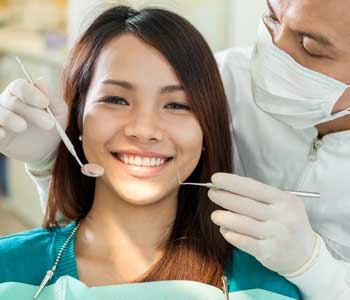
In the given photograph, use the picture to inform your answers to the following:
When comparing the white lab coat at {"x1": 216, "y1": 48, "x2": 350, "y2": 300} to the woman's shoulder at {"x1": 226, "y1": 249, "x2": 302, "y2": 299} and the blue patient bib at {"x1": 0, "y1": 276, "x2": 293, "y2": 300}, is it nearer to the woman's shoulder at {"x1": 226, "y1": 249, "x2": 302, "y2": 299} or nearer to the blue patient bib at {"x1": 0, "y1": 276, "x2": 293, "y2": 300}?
the woman's shoulder at {"x1": 226, "y1": 249, "x2": 302, "y2": 299}

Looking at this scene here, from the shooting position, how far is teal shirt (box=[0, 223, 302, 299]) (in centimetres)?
127

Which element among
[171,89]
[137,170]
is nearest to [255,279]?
[137,170]

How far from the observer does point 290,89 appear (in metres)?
1.40

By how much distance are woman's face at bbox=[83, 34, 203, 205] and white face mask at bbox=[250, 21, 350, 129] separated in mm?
218

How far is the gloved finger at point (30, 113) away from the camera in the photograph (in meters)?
1.21

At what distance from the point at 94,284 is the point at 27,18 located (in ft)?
10.2

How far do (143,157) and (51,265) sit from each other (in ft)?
1.03

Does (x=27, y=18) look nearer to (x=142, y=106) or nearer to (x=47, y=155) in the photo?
(x=47, y=155)

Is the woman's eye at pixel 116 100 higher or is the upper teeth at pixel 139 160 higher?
the woman's eye at pixel 116 100

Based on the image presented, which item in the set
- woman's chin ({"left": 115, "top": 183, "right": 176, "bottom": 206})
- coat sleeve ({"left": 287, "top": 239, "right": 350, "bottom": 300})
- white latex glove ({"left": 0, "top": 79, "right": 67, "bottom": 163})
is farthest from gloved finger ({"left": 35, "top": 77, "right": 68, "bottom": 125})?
coat sleeve ({"left": 287, "top": 239, "right": 350, "bottom": 300})

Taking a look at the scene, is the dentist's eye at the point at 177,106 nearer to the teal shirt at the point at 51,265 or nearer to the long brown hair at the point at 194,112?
the long brown hair at the point at 194,112

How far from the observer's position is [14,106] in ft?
4.01

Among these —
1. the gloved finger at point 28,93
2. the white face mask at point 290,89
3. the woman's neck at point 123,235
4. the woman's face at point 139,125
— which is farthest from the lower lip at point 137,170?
the white face mask at point 290,89

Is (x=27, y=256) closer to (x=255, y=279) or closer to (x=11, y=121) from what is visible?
(x=11, y=121)
